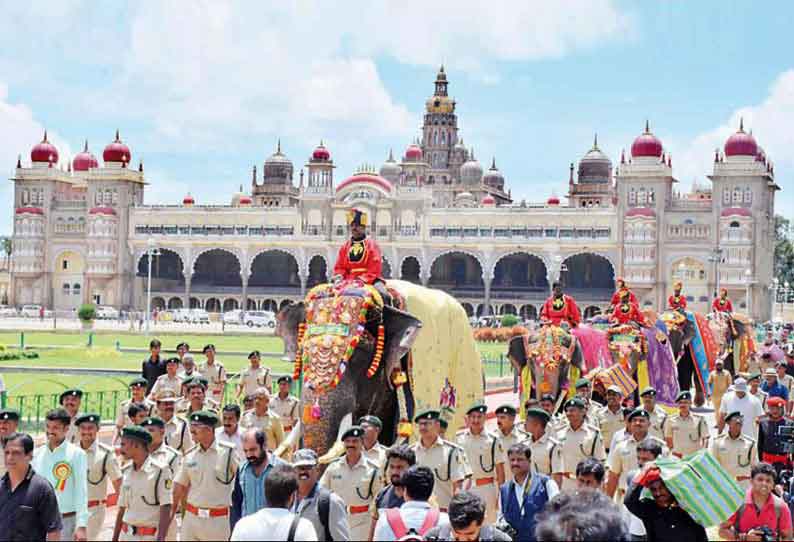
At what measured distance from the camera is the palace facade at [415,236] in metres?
57.9

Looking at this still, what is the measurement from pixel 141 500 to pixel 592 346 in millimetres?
8463

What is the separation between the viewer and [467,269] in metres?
69.4

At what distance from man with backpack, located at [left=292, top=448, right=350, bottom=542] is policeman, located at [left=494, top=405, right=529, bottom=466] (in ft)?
7.15

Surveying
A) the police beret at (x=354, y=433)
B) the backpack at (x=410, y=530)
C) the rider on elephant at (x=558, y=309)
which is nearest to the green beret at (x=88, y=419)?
the police beret at (x=354, y=433)

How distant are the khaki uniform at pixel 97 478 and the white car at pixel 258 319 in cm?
4350

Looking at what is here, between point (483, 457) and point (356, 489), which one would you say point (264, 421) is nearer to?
point (483, 457)

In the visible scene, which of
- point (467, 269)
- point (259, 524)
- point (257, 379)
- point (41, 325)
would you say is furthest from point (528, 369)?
point (467, 269)

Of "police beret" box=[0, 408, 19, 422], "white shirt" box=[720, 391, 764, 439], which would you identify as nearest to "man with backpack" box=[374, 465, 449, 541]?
"police beret" box=[0, 408, 19, 422]

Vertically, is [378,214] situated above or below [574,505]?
above

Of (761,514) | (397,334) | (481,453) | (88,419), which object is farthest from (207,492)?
(761,514)

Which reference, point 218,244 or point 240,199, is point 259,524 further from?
point 240,199

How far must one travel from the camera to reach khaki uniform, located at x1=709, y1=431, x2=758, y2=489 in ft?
28.2

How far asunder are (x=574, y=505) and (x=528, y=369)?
955 cm

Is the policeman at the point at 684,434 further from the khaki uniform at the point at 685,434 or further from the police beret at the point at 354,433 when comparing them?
the police beret at the point at 354,433
